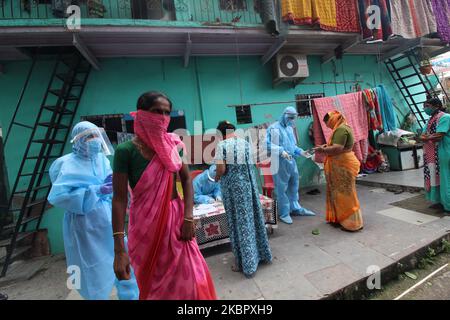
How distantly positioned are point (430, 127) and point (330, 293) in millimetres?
3444

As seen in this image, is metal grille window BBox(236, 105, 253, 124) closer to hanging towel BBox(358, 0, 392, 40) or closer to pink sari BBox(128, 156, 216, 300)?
hanging towel BBox(358, 0, 392, 40)

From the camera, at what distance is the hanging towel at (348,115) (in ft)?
15.4

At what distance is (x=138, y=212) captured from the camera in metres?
1.39

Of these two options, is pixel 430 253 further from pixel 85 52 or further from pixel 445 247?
pixel 85 52

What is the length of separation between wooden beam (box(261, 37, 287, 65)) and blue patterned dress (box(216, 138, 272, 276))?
138 inches

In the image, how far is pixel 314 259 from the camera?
8.78 ft

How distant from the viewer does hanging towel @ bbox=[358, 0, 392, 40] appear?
516cm

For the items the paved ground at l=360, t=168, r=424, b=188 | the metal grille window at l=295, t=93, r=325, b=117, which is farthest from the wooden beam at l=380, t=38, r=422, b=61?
the paved ground at l=360, t=168, r=424, b=188

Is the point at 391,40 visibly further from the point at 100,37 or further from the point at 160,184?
the point at 160,184

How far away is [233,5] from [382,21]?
140 inches

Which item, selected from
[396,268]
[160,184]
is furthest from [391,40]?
[160,184]

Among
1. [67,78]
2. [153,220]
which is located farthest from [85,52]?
[153,220]
